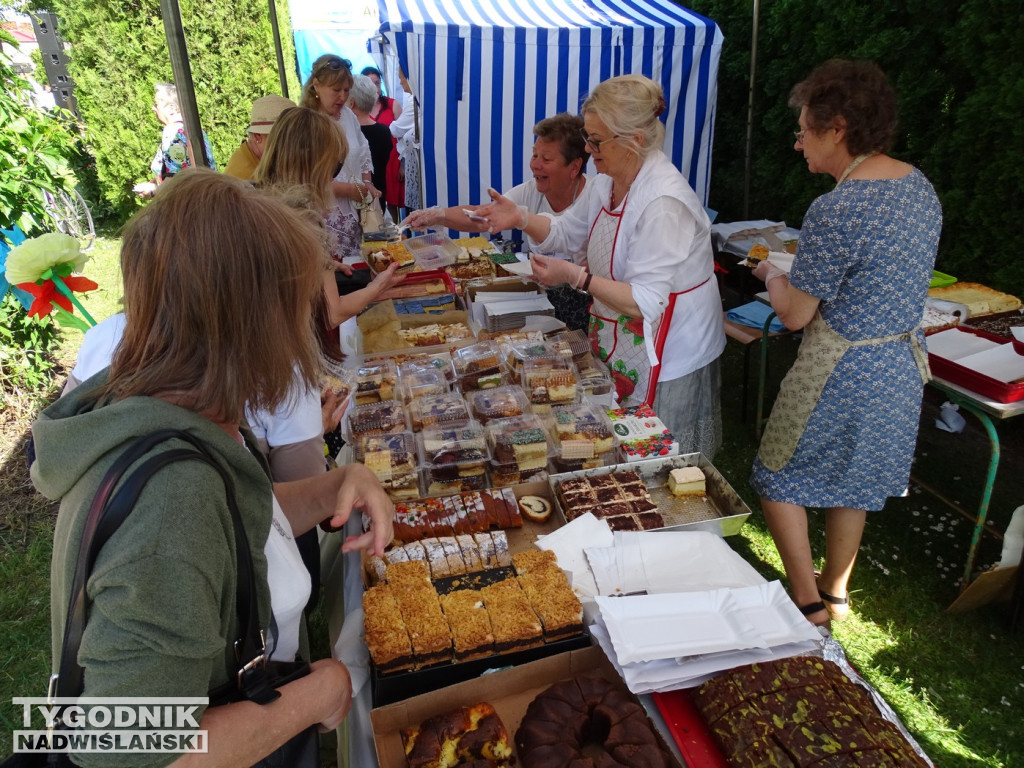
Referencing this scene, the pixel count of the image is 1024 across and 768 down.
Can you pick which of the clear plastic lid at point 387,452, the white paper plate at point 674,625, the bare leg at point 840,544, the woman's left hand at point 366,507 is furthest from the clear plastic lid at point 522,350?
the bare leg at point 840,544

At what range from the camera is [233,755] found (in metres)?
1.15

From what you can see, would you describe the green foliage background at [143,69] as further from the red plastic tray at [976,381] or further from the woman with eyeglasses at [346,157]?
the red plastic tray at [976,381]

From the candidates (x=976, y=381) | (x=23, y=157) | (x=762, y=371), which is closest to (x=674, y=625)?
(x=976, y=381)

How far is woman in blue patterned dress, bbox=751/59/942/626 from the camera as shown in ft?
8.32

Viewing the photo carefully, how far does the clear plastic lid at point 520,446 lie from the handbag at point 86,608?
44.8 inches

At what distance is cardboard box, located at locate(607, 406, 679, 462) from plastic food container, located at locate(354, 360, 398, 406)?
3.11 feet

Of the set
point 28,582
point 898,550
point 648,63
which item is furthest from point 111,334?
point 648,63

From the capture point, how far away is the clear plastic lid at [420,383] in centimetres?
279

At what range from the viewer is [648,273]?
9.41ft

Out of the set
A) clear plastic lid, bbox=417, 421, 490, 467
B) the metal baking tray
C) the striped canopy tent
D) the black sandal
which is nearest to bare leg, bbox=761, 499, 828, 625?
the black sandal

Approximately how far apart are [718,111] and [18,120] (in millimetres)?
6709

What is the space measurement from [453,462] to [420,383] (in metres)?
0.58

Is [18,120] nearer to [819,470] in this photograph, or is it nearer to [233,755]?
[233,755]

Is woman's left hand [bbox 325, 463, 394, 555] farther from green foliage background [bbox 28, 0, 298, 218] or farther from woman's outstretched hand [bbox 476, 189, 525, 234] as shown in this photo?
green foliage background [bbox 28, 0, 298, 218]
